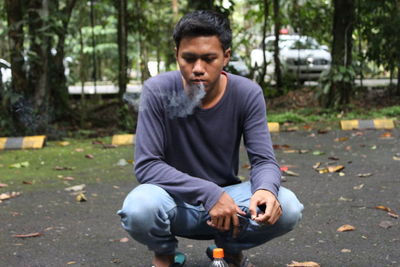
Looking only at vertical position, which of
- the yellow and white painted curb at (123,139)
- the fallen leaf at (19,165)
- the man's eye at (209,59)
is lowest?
the yellow and white painted curb at (123,139)

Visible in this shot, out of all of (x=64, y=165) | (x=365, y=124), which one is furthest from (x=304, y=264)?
(x=365, y=124)

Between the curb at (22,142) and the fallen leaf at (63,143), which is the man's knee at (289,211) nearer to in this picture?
the curb at (22,142)

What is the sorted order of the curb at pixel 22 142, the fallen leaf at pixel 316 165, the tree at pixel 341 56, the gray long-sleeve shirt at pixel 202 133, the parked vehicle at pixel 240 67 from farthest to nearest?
the parked vehicle at pixel 240 67 → the tree at pixel 341 56 → the curb at pixel 22 142 → the fallen leaf at pixel 316 165 → the gray long-sleeve shirt at pixel 202 133

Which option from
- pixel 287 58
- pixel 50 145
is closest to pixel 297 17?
pixel 287 58

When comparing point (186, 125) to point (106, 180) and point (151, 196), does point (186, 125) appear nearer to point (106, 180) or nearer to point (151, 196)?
point (151, 196)

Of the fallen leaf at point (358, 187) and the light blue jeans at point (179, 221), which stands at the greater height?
the light blue jeans at point (179, 221)

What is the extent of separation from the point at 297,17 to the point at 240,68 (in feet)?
4.68

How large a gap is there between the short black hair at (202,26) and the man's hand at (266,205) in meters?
0.74

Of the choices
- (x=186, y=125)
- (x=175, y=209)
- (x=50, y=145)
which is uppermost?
(x=186, y=125)

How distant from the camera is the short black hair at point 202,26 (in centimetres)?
308

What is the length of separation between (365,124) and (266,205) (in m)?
6.56

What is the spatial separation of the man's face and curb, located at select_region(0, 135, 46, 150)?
18.0 feet

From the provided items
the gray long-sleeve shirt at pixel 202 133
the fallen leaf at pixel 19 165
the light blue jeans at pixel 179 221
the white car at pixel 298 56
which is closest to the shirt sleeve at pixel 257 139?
the gray long-sleeve shirt at pixel 202 133

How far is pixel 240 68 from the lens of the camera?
1239cm
